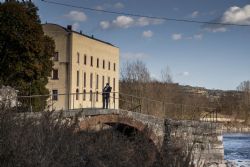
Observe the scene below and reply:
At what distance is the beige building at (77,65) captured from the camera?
185 feet

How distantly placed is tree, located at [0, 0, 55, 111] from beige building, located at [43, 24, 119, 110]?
63.4 ft

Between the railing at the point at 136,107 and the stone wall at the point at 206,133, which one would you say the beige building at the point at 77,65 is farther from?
the stone wall at the point at 206,133

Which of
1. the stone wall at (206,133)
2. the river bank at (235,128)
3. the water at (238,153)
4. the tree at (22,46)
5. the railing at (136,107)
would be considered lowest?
the river bank at (235,128)

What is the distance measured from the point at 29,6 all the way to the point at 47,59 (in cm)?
350

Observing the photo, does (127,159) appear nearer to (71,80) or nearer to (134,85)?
(71,80)

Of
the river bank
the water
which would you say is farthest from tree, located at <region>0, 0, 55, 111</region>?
the river bank

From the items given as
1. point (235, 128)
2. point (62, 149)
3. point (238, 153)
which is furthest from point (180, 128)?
point (235, 128)

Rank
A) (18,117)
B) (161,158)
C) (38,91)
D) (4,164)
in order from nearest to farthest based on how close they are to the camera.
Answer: (4,164) → (161,158) → (18,117) → (38,91)

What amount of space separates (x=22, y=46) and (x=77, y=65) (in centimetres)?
2734

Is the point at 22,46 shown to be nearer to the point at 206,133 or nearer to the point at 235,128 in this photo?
the point at 206,133

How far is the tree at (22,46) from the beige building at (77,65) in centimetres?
1932

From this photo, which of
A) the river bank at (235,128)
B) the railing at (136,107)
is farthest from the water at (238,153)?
the river bank at (235,128)

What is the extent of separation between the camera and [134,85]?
68188 mm

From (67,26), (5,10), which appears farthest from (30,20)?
(67,26)
